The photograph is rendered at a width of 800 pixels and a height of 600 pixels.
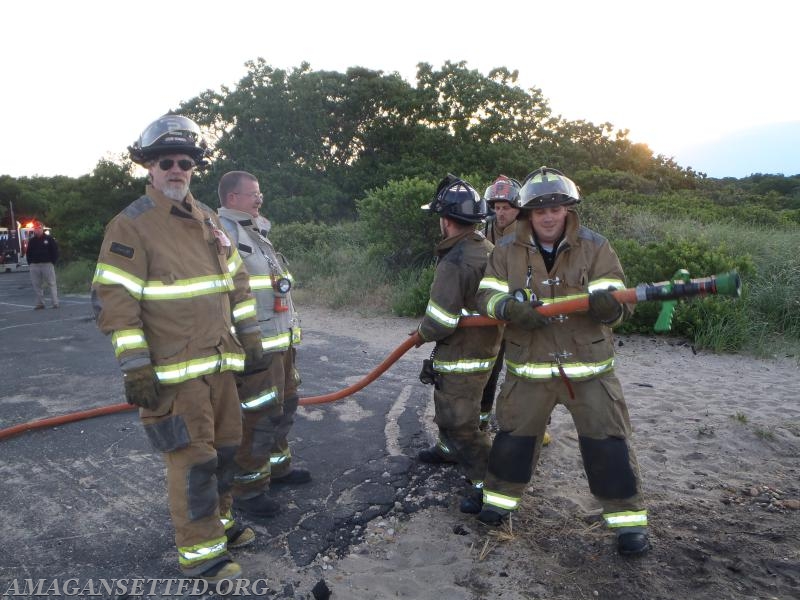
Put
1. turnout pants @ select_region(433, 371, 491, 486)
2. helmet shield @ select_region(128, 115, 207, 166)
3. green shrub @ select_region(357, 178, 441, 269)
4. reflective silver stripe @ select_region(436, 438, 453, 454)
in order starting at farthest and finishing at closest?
green shrub @ select_region(357, 178, 441, 269) → reflective silver stripe @ select_region(436, 438, 453, 454) → turnout pants @ select_region(433, 371, 491, 486) → helmet shield @ select_region(128, 115, 207, 166)

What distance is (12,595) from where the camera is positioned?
9.88ft

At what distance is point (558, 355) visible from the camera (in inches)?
133

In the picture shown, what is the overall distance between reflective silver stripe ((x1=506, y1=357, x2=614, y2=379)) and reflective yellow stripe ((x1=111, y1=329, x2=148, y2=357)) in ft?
6.59

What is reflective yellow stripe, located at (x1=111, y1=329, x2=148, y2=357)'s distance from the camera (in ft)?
9.37

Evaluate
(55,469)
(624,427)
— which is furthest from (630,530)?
(55,469)

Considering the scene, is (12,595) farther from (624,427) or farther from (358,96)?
(358,96)

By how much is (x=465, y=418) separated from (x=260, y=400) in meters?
1.28

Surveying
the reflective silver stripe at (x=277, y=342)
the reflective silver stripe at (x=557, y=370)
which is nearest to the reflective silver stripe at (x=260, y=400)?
the reflective silver stripe at (x=277, y=342)

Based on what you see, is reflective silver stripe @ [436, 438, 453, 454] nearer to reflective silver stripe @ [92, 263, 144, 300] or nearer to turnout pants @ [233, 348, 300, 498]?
turnout pants @ [233, 348, 300, 498]

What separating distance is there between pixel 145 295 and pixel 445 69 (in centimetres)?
2464

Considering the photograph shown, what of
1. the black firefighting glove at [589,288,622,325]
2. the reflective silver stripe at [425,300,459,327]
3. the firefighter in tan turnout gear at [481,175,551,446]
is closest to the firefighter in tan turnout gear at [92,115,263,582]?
the reflective silver stripe at [425,300,459,327]

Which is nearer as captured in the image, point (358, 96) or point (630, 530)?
point (630, 530)

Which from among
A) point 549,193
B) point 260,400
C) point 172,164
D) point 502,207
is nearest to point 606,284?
point 549,193

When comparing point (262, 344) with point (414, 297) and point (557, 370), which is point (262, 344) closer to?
point (557, 370)
